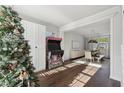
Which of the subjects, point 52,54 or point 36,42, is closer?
point 36,42

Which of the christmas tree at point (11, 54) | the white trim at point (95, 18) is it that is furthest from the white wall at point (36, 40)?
the christmas tree at point (11, 54)

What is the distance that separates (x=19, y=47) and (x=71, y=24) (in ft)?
12.0

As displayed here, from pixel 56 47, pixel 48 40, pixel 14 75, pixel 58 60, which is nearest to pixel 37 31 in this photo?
pixel 48 40

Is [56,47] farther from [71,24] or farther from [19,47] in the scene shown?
[19,47]

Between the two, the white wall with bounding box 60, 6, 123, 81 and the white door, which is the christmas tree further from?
the white wall with bounding box 60, 6, 123, 81

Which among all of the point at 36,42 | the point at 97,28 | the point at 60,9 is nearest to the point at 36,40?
the point at 36,42

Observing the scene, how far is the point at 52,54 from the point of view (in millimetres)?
4219

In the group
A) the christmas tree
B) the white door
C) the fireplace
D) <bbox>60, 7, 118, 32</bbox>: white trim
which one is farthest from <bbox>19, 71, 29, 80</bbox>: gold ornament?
<bbox>60, 7, 118, 32</bbox>: white trim

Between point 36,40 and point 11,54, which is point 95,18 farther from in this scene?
point 11,54

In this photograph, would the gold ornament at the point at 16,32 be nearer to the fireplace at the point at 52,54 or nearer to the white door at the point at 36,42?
the white door at the point at 36,42

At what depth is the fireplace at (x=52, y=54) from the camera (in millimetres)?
4078

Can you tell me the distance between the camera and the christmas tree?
126 cm

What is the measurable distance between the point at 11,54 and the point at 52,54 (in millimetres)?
2943
